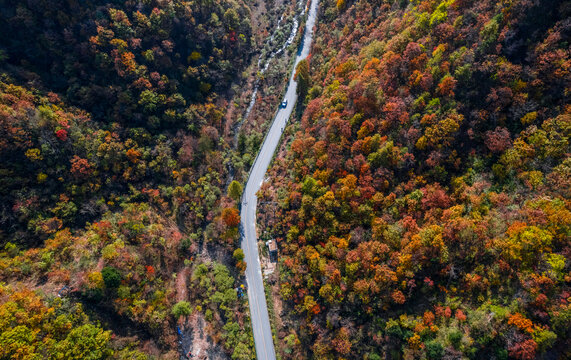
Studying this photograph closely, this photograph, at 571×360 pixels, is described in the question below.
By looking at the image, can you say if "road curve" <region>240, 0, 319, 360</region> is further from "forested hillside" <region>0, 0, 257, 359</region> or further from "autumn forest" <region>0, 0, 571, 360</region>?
"forested hillside" <region>0, 0, 257, 359</region>

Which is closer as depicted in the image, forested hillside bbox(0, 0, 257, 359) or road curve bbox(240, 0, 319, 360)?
forested hillside bbox(0, 0, 257, 359)

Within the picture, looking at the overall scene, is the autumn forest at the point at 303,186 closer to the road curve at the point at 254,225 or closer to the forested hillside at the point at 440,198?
the forested hillside at the point at 440,198

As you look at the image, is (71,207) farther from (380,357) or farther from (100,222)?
(380,357)

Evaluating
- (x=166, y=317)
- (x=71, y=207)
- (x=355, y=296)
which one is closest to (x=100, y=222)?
(x=71, y=207)

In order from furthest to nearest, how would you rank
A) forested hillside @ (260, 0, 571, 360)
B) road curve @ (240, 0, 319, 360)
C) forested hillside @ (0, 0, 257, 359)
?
road curve @ (240, 0, 319, 360) < forested hillside @ (0, 0, 257, 359) < forested hillside @ (260, 0, 571, 360)

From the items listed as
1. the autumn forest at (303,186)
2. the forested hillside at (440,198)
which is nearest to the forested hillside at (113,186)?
the autumn forest at (303,186)

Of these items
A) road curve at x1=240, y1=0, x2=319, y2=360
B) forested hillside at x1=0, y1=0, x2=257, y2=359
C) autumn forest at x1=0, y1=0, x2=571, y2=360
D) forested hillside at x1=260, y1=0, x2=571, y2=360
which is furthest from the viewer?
road curve at x1=240, y1=0, x2=319, y2=360

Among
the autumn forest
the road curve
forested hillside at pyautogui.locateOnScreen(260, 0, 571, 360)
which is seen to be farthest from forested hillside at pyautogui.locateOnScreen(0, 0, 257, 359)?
forested hillside at pyautogui.locateOnScreen(260, 0, 571, 360)
